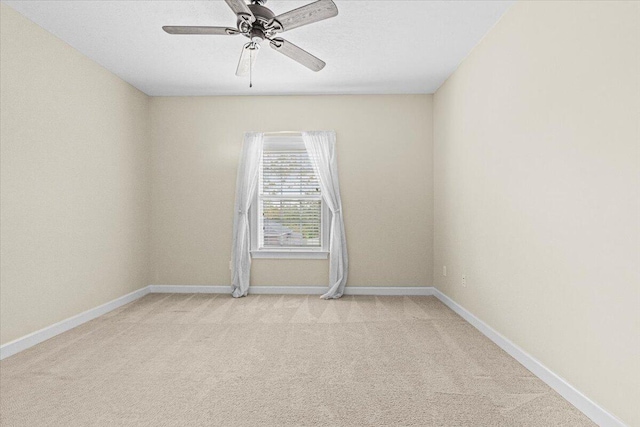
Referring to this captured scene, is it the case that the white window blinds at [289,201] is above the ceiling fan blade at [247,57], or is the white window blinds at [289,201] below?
below

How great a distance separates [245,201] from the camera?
4.92 metres

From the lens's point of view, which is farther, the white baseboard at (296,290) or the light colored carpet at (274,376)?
the white baseboard at (296,290)

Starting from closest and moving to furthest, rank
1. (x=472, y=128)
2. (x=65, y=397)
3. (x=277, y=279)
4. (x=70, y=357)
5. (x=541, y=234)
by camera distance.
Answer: (x=65, y=397)
(x=541, y=234)
(x=70, y=357)
(x=472, y=128)
(x=277, y=279)

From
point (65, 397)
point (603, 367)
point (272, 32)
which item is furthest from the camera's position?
point (272, 32)

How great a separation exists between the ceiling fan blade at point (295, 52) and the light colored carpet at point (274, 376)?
2.29 metres

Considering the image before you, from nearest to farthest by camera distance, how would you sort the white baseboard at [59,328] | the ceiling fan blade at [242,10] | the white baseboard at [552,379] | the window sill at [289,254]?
the white baseboard at [552,379], the ceiling fan blade at [242,10], the white baseboard at [59,328], the window sill at [289,254]

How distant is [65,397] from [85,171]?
228 centimetres

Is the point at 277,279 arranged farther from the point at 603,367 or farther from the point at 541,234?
the point at 603,367

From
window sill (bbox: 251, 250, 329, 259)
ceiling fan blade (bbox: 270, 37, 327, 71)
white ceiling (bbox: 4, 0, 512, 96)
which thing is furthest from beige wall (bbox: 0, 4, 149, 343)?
ceiling fan blade (bbox: 270, 37, 327, 71)

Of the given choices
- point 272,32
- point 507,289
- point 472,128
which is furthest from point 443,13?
point 507,289

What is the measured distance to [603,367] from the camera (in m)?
1.90

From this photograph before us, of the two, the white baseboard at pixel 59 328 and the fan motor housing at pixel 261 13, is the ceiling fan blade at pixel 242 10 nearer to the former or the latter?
the fan motor housing at pixel 261 13

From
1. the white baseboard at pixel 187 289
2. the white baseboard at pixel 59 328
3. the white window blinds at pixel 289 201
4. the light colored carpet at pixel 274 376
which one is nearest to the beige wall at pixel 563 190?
the light colored carpet at pixel 274 376

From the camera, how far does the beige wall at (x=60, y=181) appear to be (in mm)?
2871
